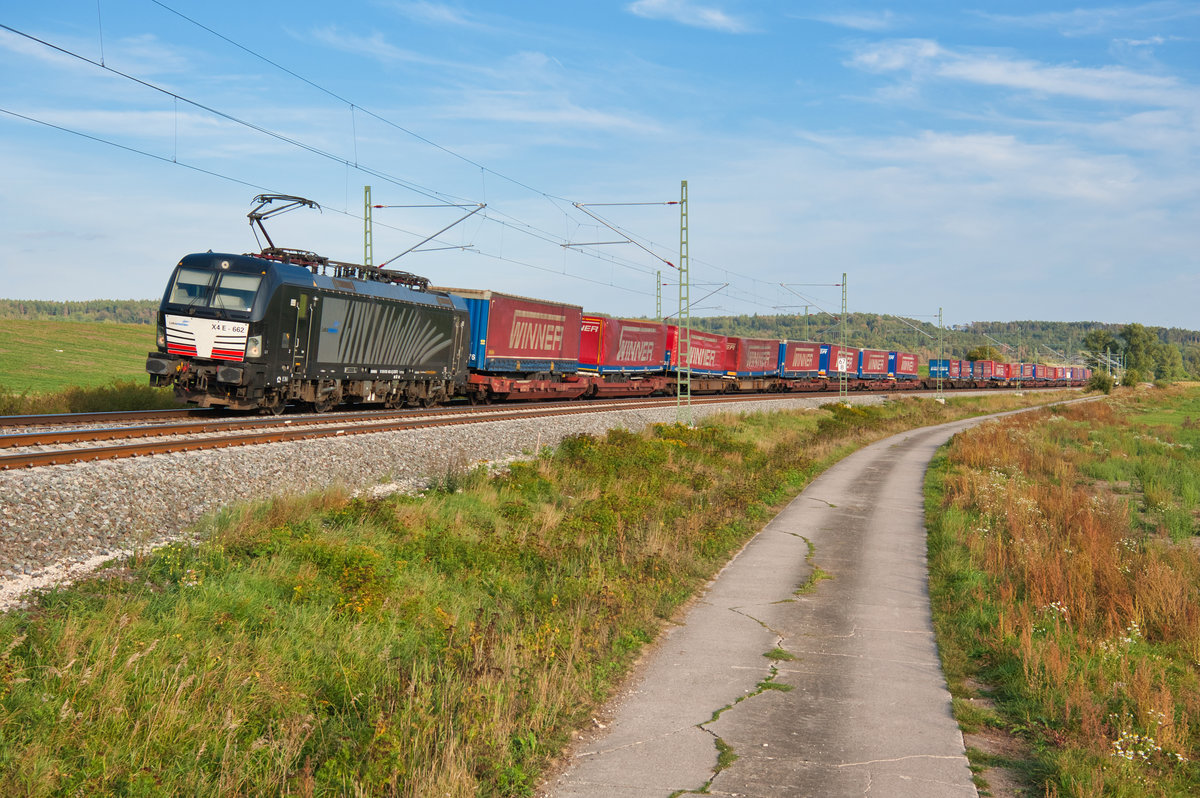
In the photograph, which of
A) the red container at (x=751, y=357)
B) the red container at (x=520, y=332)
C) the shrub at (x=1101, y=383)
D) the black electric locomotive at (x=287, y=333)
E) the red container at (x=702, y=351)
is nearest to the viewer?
the black electric locomotive at (x=287, y=333)

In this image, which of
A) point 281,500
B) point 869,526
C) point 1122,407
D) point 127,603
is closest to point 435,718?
point 127,603

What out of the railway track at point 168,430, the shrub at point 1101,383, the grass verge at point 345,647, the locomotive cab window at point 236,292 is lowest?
the grass verge at point 345,647

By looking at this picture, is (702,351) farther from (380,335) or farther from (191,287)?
(191,287)

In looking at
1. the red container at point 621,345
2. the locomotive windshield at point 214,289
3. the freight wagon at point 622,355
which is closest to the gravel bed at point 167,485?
the locomotive windshield at point 214,289

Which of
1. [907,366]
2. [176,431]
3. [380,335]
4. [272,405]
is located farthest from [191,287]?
[907,366]

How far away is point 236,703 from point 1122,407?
78.3 metres

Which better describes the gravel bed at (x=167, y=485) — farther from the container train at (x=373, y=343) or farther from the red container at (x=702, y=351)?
the red container at (x=702, y=351)

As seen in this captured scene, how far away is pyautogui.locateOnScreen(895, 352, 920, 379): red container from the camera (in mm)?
84438

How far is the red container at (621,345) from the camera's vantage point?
3997cm

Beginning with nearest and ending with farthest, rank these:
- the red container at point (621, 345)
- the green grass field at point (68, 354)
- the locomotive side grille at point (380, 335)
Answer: the locomotive side grille at point (380, 335), the red container at point (621, 345), the green grass field at point (68, 354)

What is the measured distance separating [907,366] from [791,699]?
8462cm

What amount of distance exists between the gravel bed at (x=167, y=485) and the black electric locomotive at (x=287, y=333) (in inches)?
165

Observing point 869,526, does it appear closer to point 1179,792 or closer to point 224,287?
point 1179,792

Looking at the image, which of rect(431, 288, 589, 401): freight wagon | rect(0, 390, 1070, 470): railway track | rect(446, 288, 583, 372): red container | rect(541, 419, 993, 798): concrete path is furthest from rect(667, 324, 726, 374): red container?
rect(541, 419, 993, 798): concrete path
